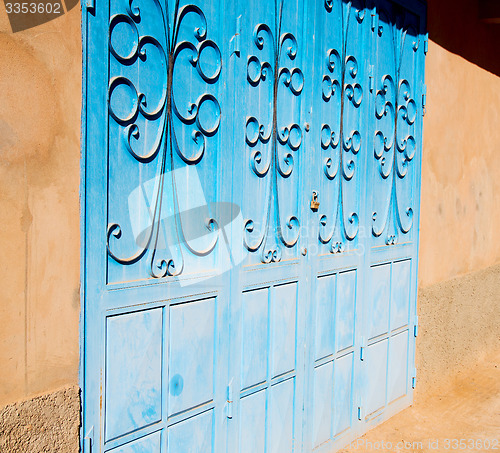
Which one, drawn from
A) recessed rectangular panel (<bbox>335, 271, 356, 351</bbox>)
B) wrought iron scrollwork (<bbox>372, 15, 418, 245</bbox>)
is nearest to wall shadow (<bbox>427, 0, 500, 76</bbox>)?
wrought iron scrollwork (<bbox>372, 15, 418, 245</bbox>)

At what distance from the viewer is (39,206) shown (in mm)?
2182

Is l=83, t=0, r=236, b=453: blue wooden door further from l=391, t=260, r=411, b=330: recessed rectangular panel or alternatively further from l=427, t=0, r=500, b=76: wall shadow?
l=427, t=0, r=500, b=76: wall shadow

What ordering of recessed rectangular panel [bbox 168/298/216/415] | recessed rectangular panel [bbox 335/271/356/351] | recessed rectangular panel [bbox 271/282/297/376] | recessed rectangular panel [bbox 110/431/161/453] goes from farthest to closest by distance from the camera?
1. recessed rectangular panel [bbox 335/271/356/351]
2. recessed rectangular panel [bbox 271/282/297/376]
3. recessed rectangular panel [bbox 168/298/216/415]
4. recessed rectangular panel [bbox 110/431/161/453]

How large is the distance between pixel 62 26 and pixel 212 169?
1.04 m

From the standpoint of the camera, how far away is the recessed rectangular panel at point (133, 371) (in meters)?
2.52

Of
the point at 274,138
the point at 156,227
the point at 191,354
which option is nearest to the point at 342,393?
the point at 191,354

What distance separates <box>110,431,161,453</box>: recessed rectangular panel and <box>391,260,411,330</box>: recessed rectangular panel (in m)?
2.42

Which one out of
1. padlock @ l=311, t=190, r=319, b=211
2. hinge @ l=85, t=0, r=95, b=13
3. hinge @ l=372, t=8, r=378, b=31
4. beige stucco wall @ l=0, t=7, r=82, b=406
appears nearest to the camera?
beige stucco wall @ l=0, t=7, r=82, b=406

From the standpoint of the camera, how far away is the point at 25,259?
84.8 inches

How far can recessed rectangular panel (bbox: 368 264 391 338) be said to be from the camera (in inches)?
169

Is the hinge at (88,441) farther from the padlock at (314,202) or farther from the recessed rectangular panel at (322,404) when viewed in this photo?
the padlock at (314,202)

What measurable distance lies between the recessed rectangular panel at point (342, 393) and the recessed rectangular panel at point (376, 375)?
245 mm

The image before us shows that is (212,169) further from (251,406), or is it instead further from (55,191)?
(251,406)

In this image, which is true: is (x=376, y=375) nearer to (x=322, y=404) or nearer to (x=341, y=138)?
(x=322, y=404)
